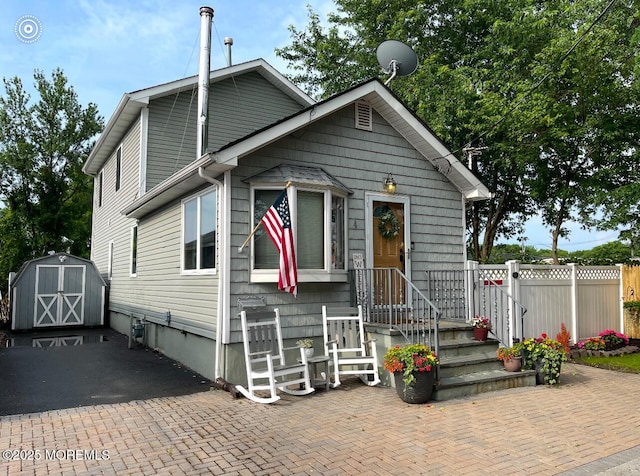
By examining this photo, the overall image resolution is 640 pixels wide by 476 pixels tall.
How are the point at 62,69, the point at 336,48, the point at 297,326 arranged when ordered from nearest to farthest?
the point at 297,326 → the point at 336,48 → the point at 62,69

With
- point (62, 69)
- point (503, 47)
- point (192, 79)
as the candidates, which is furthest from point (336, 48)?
point (62, 69)

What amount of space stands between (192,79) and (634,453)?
40.9 ft

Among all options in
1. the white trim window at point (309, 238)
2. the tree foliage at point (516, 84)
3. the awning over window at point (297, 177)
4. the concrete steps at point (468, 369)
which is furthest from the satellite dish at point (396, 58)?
the concrete steps at point (468, 369)

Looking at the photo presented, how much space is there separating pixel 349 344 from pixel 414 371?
5.27 ft

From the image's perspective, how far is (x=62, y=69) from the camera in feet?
86.6

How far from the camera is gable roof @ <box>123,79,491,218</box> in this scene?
6.81 m

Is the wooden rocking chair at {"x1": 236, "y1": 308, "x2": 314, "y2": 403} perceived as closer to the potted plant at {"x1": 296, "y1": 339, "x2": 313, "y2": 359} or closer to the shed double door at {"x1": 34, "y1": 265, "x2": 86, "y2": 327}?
the potted plant at {"x1": 296, "y1": 339, "x2": 313, "y2": 359}

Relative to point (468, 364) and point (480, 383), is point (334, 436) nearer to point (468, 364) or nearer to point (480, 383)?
point (480, 383)

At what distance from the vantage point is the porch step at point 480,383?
629 centimetres

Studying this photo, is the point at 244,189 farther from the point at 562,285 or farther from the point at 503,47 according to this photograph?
the point at 503,47

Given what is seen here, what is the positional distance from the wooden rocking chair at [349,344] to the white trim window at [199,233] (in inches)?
81.1

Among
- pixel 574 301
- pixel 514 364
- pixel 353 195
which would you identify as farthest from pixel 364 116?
pixel 574 301

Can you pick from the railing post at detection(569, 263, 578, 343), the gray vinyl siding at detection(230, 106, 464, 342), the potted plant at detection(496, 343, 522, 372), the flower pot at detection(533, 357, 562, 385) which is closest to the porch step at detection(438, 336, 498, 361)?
the potted plant at detection(496, 343, 522, 372)

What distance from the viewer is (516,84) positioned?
45.0ft
